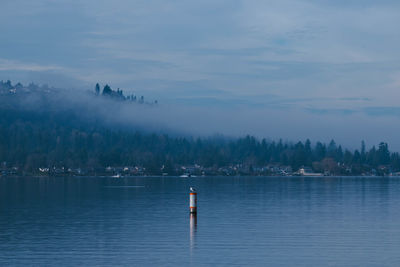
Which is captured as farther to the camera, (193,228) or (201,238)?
(193,228)

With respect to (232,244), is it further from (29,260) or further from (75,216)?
(75,216)

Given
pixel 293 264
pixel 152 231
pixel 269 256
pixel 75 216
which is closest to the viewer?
pixel 293 264

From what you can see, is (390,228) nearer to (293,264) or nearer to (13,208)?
(293,264)

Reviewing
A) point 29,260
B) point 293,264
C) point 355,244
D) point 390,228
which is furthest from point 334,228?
point 29,260

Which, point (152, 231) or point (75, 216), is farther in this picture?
point (75, 216)

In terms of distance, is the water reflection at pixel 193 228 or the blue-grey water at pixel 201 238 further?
the water reflection at pixel 193 228

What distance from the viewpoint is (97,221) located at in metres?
58.8

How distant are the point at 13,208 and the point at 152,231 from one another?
31.8 m

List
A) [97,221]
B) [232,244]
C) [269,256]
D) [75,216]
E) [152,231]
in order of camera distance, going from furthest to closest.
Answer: [75,216]
[97,221]
[152,231]
[232,244]
[269,256]

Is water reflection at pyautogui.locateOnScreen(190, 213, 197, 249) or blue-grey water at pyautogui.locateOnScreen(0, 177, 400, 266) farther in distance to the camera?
water reflection at pyautogui.locateOnScreen(190, 213, 197, 249)

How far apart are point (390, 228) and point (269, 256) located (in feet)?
60.9

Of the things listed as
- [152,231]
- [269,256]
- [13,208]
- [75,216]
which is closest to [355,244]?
[269,256]

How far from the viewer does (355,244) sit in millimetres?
42219

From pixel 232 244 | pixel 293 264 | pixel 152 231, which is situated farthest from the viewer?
pixel 152 231
